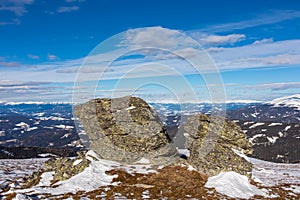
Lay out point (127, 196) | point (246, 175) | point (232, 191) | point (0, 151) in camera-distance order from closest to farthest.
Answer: point (127, 196)
point (232, 191)
point (246, 175)
point (0, 151)

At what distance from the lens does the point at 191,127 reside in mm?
35312

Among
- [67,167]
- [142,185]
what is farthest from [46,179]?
[142,185]

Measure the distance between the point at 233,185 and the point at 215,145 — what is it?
19.0 ft

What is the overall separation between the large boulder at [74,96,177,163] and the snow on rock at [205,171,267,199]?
709cm

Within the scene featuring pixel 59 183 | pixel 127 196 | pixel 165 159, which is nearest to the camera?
pixel 127 196

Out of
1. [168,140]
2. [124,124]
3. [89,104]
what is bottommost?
[168,140]

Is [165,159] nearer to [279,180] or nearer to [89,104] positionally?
[89,104]

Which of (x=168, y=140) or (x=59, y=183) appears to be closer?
(x=59, y=183)

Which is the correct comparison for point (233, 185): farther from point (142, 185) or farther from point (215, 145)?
point (142, 185)

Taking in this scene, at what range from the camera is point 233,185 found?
28.7 metres

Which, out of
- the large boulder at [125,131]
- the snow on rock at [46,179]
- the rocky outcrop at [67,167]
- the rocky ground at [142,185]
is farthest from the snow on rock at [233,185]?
the snow on rock at [46,179]

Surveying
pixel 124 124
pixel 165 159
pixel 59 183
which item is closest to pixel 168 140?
pixel 165 159

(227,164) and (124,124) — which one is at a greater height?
(124,124)

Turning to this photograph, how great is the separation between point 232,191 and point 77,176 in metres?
15.7
